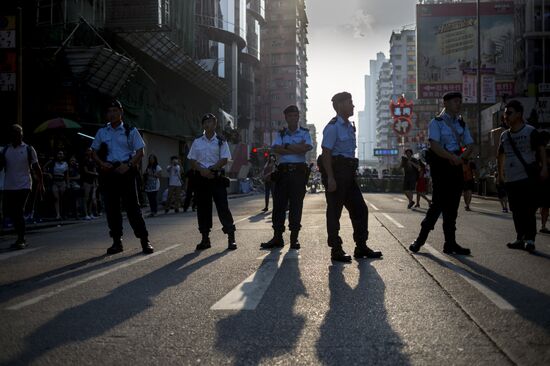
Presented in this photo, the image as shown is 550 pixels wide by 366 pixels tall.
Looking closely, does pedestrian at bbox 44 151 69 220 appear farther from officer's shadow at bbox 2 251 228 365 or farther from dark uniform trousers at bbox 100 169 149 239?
officer's shadow at bbox 2 251 228 365

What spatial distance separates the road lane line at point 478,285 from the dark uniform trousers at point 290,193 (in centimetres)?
186

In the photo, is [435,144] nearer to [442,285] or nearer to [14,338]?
[442,285]

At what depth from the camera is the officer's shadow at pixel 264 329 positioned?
286 cm

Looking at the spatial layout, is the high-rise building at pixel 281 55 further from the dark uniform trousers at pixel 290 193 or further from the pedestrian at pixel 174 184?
the dark uniform trousers at pixel 290 193

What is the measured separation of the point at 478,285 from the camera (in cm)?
453

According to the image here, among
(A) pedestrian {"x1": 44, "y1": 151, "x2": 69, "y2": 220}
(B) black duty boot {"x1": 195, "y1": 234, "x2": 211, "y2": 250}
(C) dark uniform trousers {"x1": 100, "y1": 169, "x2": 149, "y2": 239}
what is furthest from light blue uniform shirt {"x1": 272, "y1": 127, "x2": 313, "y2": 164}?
(A) pedestrian {"x1": 44, "y1": 151, "x2": 69, "y2": 220}

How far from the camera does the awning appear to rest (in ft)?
85.0

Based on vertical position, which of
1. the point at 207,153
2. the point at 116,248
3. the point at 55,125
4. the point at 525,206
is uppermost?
the point at 55,125

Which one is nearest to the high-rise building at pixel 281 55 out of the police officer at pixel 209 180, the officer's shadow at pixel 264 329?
the police officer at pixel 209 180

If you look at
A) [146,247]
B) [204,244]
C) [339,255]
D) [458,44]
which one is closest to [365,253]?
[339,255]

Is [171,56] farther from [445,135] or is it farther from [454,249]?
[454,249]

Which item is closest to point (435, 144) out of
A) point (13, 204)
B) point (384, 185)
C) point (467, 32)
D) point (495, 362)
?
point (495, 362)

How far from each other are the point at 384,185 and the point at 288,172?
36.7 metres

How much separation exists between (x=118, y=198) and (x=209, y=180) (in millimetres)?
1221
